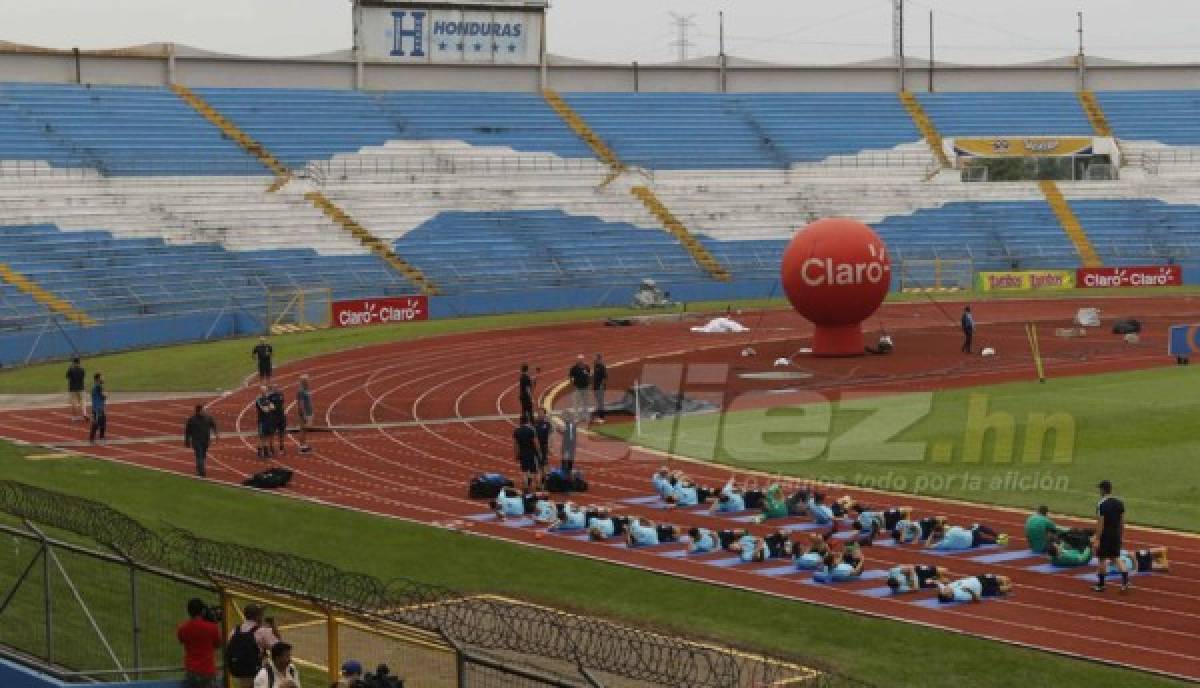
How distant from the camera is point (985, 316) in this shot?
222 feet

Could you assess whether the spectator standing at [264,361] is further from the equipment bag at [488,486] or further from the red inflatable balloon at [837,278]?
the equipment bag at [488,486]

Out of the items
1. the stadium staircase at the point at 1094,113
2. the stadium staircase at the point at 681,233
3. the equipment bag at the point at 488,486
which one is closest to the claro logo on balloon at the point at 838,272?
the equipment bag at the point at 488,486

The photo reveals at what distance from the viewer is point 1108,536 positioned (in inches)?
897

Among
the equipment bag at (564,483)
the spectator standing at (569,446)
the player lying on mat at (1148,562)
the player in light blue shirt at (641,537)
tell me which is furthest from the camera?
the spectator standing at (569,446)

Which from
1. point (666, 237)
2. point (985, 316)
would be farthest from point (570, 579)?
→ point (666, 237)

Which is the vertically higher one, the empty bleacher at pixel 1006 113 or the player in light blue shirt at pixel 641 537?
the empty bleacher at pixel 1006 113

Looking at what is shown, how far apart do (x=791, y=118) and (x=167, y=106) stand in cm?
3510

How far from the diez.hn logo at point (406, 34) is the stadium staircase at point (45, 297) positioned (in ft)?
113

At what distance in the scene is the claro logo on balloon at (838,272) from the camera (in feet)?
170

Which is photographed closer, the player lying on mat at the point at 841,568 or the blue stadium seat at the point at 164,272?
the player lying on mat at the point at 841,568

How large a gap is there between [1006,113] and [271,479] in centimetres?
7501

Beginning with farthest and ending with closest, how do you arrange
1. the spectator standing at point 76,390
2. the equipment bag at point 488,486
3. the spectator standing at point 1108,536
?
the spectator standing at point 76,390 → the equipment bag at point 488,486 → the spectator standing at point 1108,536

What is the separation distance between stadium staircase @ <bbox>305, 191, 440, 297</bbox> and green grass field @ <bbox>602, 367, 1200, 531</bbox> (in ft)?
110

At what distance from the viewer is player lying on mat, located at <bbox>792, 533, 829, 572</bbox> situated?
24812mm
